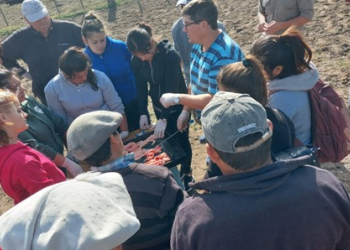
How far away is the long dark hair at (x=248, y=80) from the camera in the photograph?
2.49 metres

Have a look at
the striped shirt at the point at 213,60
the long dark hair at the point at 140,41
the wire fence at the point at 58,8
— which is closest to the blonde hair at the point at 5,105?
the long dark hair at the point at 140,41

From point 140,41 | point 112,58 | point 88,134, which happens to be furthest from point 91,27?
point 88,134

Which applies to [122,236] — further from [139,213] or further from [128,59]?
[128,59]

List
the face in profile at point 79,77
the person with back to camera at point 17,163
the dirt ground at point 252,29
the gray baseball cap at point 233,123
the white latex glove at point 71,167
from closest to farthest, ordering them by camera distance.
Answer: the gray baseball cap at point 233,123 < the person with back to camera at point 17,163 < the white latex glove at point 71,167 < the face in profile at point 79,77 < the dirt ground at point 252,29

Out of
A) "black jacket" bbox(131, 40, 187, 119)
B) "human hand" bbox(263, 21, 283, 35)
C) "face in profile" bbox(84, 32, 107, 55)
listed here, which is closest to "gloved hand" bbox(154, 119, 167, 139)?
"black jacket" bbox(131, 40, 187, 119)

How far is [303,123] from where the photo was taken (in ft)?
9.01

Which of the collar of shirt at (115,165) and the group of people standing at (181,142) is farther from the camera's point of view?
the collar of shirt at (115,165)

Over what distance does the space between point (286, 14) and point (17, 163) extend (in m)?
3.38

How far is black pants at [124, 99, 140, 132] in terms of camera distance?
4.58 m

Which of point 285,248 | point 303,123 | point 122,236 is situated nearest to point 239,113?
point 285,248

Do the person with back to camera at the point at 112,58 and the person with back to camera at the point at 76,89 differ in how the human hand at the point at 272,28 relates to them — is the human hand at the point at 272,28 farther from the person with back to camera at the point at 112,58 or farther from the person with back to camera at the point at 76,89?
the person with back to camera at the point at 76,89

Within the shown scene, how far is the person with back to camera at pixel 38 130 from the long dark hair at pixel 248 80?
5.72 ft

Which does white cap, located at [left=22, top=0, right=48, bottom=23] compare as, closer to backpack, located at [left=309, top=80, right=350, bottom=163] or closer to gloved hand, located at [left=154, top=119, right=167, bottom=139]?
gloved hand, located at [left=154, top=119, right=167, bottom=139]

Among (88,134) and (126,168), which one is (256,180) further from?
(88,134)
